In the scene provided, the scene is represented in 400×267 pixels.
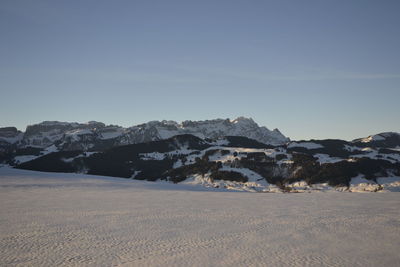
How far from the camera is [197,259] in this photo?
35.8 ft

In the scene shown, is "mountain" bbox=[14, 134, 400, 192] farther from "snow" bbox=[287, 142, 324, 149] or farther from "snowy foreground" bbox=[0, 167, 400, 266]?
"snowy foreground" bbox=[0, 167, 400, 266]

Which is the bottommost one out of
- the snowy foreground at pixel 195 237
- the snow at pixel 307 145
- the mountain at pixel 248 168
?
the snowy foreground at pixel 195 237

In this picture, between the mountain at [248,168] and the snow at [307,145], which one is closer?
the mountain at [248,168]

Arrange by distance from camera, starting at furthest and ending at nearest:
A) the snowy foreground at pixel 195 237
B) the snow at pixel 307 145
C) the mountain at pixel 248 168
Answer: the snow at pixel 307 145 → the mountain at pixel 248 168 → the snowy foreground at pixel 195 237

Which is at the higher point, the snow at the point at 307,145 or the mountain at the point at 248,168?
the snow at the point at 307,145

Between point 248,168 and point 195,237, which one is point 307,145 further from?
point 195,237

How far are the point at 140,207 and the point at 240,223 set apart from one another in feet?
29.9

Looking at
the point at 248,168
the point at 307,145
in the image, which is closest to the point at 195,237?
the point at 248,168

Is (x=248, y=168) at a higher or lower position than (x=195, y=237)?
higher

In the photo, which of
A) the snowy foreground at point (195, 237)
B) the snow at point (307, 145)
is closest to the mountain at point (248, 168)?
the snow at point (307, 145)

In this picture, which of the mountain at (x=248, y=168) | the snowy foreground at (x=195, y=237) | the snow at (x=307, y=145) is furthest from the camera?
the snow at (x=307, y=145)

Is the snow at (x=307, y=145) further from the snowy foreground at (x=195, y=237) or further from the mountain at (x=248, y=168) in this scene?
the snowy foreground at (x=195, y=237)

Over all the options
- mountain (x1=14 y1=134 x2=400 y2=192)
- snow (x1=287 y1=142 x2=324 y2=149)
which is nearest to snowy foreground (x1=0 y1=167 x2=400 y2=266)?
mountain (x1=14 y1=134 x2=400 y2=192)

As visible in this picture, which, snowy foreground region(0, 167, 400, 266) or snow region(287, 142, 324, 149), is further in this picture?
snow region(287, 142, 324, 149)
